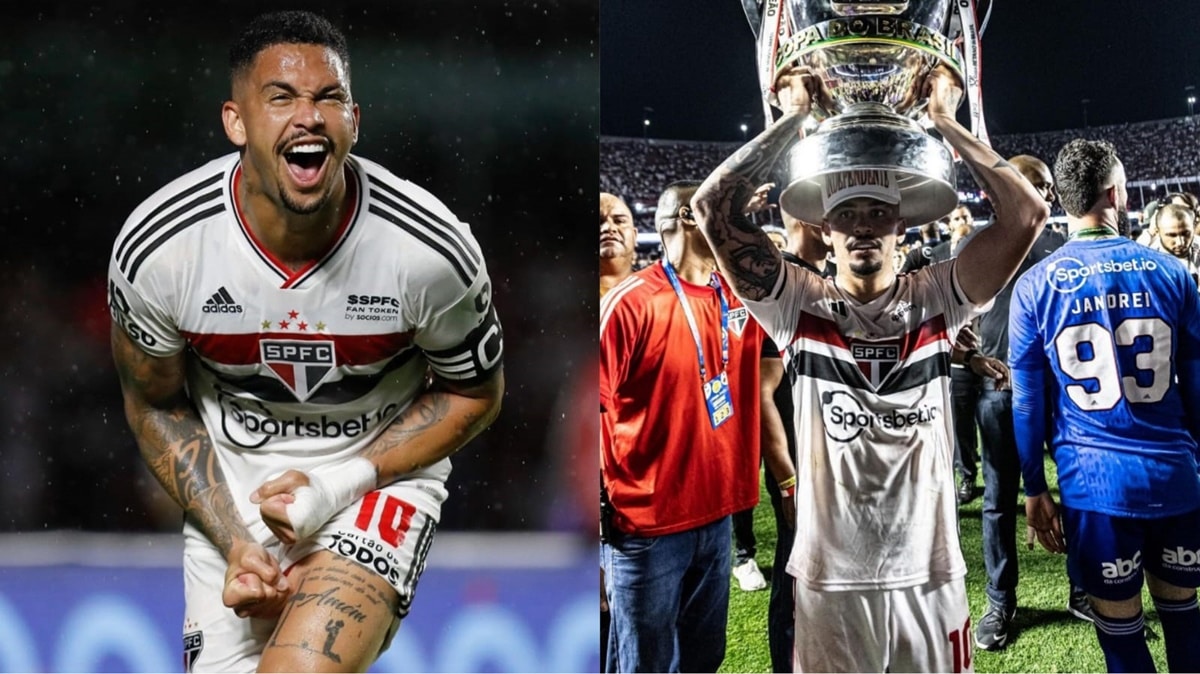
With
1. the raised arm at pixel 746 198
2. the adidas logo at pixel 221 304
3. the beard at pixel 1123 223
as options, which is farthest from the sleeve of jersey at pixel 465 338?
the beard at pixel 1123 223

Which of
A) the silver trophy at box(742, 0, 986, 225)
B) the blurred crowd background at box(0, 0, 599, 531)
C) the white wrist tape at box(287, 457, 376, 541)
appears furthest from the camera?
the blurred crowd background at box(0, 0, 599, 531)

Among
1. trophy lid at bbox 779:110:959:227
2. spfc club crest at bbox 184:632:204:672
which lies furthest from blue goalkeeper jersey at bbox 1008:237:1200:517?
spfc club crest at bbox 184:632:204:672

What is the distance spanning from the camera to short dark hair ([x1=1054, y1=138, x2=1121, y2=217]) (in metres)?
1.82

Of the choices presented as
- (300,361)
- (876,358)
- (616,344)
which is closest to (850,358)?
(876,358)

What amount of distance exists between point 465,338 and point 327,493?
448mm

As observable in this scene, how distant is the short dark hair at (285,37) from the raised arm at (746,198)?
90 centimetres

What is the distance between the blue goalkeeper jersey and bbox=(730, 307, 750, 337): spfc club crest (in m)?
0.61

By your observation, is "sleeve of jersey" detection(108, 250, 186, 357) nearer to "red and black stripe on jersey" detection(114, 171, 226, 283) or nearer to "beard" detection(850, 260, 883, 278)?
"red and black stripe on jersey" detection(114, 171, 226, 283)

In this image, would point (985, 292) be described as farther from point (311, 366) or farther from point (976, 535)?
point (311, 366)

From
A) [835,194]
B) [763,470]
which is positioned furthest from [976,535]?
[835,194]

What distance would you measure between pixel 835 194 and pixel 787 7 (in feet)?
1.39

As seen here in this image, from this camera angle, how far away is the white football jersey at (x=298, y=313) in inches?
73.5

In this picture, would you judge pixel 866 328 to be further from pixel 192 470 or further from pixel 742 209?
pixel 192 470

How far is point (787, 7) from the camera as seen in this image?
1832 mm
